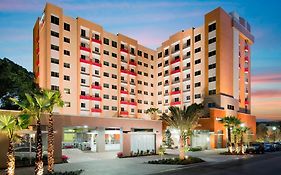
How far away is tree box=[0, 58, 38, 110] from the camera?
38.6 m

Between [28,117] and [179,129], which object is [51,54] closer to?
[179,129]

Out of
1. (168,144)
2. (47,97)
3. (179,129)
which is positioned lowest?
(168,144)

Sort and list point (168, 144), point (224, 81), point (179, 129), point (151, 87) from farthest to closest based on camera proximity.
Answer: point (151, 87)
point (224, 81)
point (168, 144)
point (179, 129)

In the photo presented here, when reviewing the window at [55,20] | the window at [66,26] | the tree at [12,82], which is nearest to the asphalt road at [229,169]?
the tree at [12,82]

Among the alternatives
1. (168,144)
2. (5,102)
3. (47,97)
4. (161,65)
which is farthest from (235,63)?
(47,97)

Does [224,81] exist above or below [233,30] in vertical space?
below

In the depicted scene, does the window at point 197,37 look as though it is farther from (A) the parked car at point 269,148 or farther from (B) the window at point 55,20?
(B) the window at point 55,20

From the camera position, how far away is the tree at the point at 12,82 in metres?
38.6

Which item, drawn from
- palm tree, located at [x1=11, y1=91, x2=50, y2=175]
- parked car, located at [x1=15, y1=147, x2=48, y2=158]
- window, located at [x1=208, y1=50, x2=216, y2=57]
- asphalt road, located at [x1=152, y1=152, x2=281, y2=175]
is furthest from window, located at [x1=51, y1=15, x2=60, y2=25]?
A: asphalt road, located at [x1=152, y1=152, x2=281, y2=175]

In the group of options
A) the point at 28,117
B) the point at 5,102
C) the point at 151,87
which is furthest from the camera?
the point at 151,87

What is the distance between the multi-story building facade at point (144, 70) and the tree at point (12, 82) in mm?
12822

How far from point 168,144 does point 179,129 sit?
28245mm

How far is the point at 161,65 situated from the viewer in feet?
323

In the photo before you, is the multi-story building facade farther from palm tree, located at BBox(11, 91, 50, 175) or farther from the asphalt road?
palm tree, located at BBox(11, 91, 50, 175)
